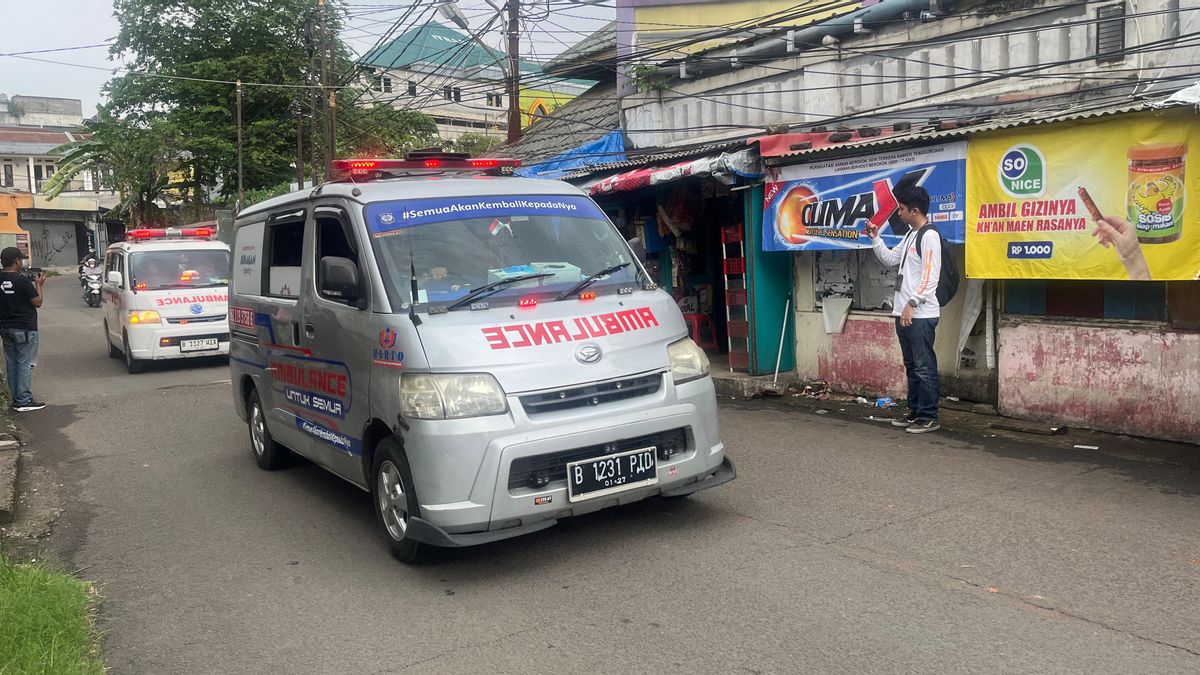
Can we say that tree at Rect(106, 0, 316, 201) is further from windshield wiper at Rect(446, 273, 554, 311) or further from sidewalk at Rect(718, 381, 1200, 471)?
windshield wiper at Rect(446, 273, 554, 311)

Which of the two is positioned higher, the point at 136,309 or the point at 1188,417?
the point at 136,309

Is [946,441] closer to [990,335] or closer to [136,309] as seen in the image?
[990,335]

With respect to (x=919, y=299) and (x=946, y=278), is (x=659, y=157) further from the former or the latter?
(x=919, y=299)

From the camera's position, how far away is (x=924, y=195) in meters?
7.89

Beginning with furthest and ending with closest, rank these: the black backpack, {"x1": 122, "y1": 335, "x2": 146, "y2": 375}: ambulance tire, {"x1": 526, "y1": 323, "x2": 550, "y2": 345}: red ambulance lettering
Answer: {"x1": 122, "y1": 335, "x2": 146, "y2": 375}: ambulance tire → the black backpack → {"x1": 526, "y1": 323, "x2": 550, "y2": 345}: red ambulance lettering

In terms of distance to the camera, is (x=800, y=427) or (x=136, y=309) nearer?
(x=800, y=427)

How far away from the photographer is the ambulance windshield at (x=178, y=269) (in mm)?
14406

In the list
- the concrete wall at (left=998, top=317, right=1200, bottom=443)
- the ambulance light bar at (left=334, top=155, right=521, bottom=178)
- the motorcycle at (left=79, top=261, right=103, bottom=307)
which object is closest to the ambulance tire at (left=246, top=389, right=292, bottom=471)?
the ambulance light bar at (left=334, top=155, right=521, bottom=178)

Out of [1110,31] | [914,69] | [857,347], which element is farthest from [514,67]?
[1110,31]

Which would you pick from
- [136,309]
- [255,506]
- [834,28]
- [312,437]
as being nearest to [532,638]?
[312,437]

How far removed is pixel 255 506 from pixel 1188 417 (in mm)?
6888

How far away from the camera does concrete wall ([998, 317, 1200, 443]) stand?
23.5ft

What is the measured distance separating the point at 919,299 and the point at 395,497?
4.77 meters

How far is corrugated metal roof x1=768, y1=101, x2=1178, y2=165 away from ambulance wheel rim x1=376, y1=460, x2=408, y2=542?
5574 millimetres
